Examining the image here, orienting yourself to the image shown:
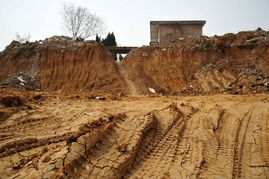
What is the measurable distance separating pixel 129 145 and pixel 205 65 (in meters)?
9.46

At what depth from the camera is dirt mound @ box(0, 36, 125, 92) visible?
9898 millimetres

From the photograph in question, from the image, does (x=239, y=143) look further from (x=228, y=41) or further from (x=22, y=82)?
(x=228, y=41)

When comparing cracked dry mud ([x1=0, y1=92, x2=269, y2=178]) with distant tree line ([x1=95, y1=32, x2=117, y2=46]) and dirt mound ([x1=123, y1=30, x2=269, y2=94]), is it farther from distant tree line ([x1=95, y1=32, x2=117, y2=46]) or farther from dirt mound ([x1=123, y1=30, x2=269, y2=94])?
distant tree line ([x1=95, y1=32, x2=117, y2=46])

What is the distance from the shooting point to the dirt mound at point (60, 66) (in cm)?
990

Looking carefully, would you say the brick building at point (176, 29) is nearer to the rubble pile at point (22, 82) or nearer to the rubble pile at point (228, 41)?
the rubble pile at point (228, 41)

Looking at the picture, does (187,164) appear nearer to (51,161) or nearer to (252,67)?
(51,161)

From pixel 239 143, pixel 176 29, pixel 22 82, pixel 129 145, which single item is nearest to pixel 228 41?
pixel 176 29

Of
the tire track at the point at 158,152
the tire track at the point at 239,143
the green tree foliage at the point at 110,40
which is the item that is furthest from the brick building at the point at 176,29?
the tire track at the point at 158,152

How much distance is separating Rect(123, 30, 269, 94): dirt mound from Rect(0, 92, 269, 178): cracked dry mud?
4.93m

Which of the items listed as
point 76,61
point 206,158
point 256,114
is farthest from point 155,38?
point 206,158

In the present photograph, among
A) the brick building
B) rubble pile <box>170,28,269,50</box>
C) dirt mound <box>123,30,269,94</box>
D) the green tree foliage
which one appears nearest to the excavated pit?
dirt mound <box>123,30,269,94</box>

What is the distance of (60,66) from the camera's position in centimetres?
1159

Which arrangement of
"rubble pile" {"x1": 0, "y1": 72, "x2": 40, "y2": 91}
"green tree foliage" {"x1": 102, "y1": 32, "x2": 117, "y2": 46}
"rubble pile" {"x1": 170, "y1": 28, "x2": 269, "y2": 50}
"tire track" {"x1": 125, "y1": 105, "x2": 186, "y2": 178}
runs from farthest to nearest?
1. "green tree foliage" {"x1": 102, "y1": 32, "x2": 117, "y2": 46}
2. "rubble pile" {"x1": 170, "y1": 28, "x2": 269, "y2": 50}
3. "rubble pile" {"x1": 0, "y1": 72, "x2": 40, "y2": 91}
4. "tire track" {"x1": 125, "y1": 105, "x2": 186, "y2": 178}

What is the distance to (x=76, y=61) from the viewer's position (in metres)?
11.7
